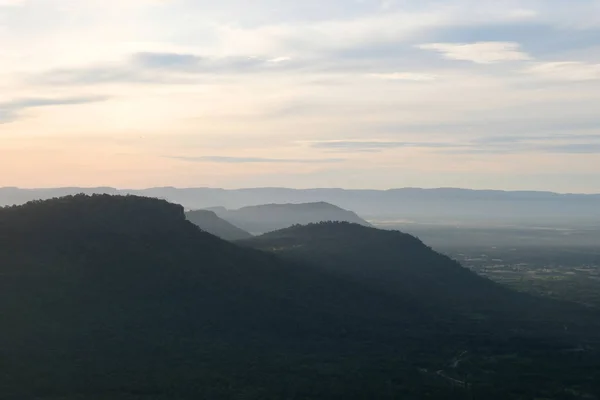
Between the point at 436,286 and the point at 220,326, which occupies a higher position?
the point at 436,286

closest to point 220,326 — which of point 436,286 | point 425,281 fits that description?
point 436,286

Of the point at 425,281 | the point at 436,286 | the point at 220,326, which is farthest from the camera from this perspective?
the point at 425,281

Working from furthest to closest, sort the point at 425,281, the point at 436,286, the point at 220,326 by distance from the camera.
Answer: the point at 425,281, the point at 436,286, the point at 220,326

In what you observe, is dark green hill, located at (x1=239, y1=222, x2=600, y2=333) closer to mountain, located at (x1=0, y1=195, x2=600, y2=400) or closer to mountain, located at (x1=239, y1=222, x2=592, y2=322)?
mountain, located at (x1=239, y1=222, x2=592, y2=322)

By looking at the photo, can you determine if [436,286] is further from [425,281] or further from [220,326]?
[220,326]

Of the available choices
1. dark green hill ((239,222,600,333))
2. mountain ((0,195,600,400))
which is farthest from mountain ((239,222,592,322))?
mountain ((0,195,600,400))

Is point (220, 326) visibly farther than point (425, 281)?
No

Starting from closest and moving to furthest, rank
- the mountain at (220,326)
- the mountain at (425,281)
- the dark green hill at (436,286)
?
the mountain at (220,326), the dark green hill at (436,286), the mountain at (425,281)

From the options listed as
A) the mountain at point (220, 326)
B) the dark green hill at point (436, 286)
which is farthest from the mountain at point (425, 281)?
the mountain at point (220, 326)

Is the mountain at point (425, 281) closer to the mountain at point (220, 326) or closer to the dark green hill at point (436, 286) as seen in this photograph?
the dark green hill at point (436, 286)

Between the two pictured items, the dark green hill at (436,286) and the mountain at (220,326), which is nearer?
the mountain at (220,326)
